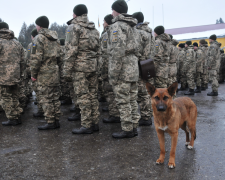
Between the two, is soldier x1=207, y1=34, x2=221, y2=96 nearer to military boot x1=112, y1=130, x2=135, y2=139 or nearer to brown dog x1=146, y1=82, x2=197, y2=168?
military boot x1=112, y1=130, x2=135, y2=139

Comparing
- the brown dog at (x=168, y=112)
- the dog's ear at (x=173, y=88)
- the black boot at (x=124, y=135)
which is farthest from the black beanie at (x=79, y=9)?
the dog's ear at (x=173, y=88)

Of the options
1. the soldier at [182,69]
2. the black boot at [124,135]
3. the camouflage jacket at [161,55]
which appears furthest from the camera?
the soldier at [182,69]

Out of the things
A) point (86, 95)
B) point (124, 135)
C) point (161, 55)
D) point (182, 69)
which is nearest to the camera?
point (124, 135)

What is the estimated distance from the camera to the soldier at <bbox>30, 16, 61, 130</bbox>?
483 cm

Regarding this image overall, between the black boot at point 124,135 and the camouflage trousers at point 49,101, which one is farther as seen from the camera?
the camouflage trousers at point 49,101

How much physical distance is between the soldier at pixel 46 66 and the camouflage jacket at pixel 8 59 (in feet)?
2.36

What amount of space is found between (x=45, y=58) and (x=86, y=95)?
4.11ft

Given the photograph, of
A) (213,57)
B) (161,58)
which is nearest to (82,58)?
(161,58)

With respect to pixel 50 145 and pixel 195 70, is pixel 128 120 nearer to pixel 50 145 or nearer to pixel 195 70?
pixel 50 145

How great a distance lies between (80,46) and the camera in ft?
15.0

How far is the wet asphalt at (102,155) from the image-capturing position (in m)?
3.00

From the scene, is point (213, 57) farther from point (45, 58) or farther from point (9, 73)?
point (9, 73)

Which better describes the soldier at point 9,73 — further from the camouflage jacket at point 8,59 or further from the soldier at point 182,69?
the soldier at point 182,69

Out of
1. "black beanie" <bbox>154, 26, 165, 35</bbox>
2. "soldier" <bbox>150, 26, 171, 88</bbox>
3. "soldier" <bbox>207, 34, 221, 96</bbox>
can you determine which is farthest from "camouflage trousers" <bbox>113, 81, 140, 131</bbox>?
"soldier" <bbox>207, 34, 221, 96</bbox>
